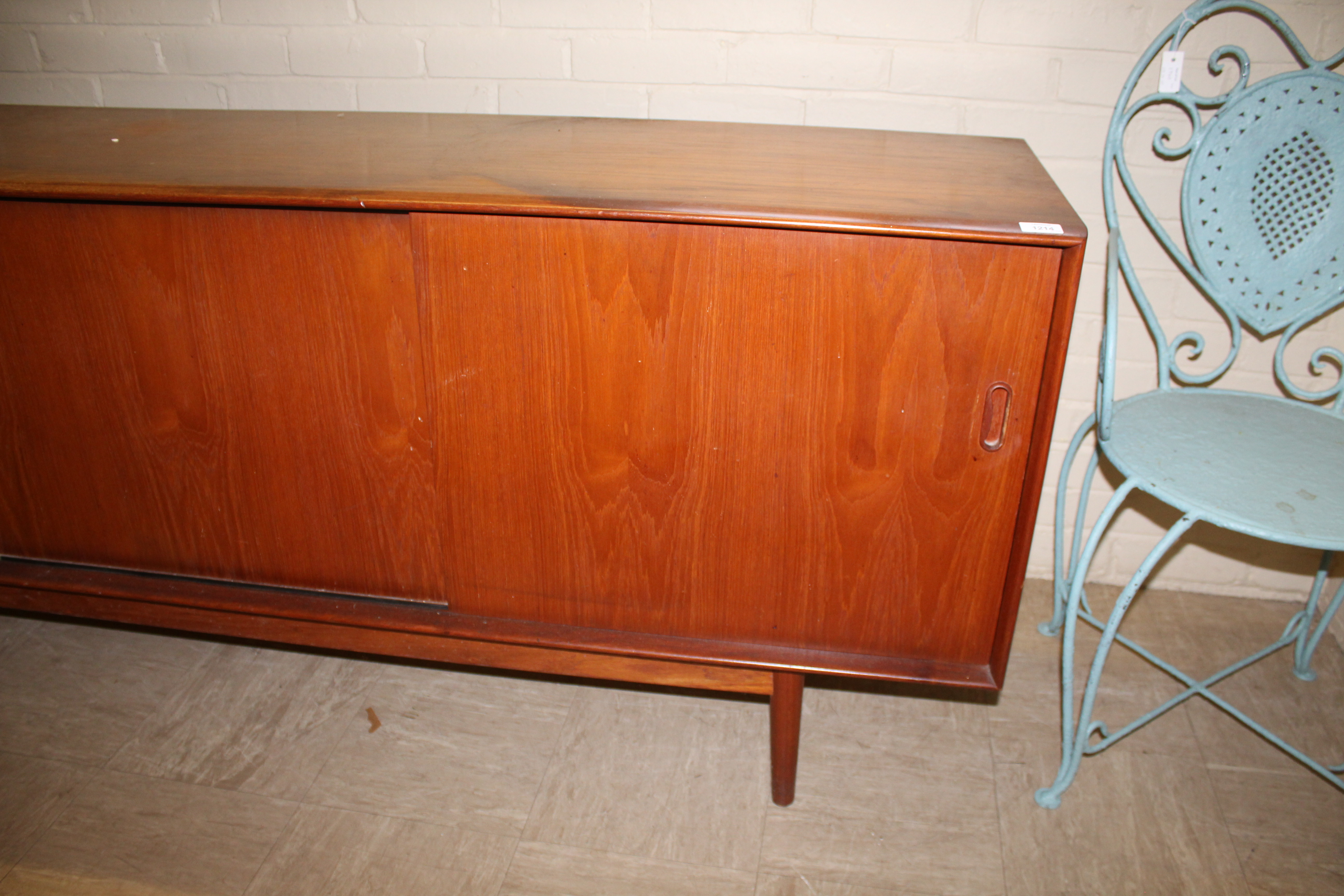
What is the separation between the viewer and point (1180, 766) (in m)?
1.53

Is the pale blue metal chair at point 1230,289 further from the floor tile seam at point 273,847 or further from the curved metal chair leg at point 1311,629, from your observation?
the floor tile seam at point 273,847

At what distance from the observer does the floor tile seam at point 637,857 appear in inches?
53.7

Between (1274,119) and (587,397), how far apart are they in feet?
3.68

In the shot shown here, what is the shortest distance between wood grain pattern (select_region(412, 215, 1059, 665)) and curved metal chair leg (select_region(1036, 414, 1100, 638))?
49cm

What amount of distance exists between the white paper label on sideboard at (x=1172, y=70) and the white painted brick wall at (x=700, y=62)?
1.6 inches

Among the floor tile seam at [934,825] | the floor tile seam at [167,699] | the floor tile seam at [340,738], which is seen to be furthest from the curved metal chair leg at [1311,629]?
the floor tile seam at [167,699]

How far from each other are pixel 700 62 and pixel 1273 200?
2.96 ft

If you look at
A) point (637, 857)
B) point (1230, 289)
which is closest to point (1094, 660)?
point (1230, 289)

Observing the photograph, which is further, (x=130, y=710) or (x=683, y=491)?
(x=130, y=710)

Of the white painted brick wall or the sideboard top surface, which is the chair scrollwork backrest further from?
the sideboard top surface

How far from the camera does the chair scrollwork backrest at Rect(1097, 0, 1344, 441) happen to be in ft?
4.74

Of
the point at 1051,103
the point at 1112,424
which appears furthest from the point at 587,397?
the point at 1051,103

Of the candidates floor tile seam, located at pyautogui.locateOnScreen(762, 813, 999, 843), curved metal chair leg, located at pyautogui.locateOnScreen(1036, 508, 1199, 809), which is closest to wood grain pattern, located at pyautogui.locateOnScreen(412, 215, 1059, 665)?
curved metal chair leg, located at pyautogui.locateOnScreen(1036, 508, 1199, 809)

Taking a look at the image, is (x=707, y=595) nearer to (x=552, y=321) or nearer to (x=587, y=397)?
(x=587, y=397)
